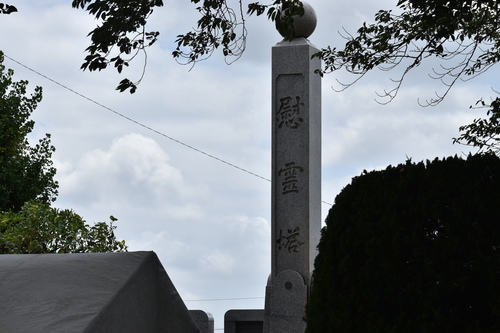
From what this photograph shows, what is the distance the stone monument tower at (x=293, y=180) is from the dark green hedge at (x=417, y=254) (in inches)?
195

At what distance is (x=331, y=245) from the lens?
17.9ft

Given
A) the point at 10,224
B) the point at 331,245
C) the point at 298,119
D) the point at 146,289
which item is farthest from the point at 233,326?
the point at 146,289

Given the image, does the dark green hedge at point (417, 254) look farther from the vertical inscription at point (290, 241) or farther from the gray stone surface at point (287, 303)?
the vertical inscription at point (290, 241)

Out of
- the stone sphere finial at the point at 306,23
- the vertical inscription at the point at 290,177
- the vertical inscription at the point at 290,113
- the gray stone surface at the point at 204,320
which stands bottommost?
the gray stone surface at the point at 204,320

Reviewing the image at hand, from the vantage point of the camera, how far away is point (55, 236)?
39.3 ft

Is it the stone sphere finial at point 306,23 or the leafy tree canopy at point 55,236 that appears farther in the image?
the leafy tree canopy at point 55,236

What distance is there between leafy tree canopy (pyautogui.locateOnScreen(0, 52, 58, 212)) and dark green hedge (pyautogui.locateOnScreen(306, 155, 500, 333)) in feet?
53.4

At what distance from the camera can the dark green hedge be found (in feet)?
16.0

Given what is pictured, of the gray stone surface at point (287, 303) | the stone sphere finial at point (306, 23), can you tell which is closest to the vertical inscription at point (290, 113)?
the stone sphere finial at point (306, 23)

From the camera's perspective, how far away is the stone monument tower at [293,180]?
10453 mm

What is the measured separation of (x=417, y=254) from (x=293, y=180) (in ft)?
18.7

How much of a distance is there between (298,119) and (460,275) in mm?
6055

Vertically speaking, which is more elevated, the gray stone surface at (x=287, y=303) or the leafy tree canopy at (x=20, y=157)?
the leafy tree canopy at (x=20, y=157)

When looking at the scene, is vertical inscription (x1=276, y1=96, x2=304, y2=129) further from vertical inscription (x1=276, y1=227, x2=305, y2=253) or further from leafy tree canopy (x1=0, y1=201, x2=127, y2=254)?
leafy tree canopy (x1=0, y1=201, x2=127, y2=254)
